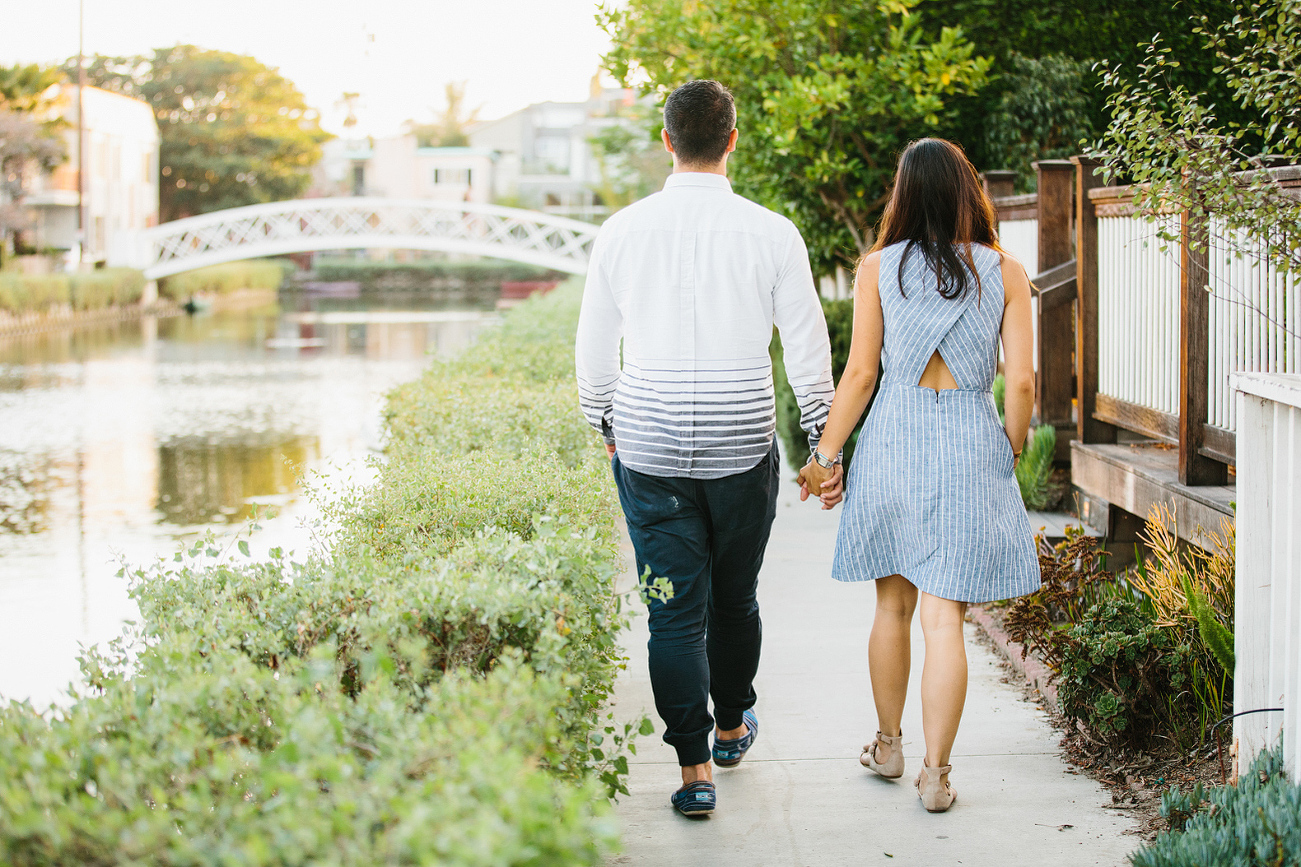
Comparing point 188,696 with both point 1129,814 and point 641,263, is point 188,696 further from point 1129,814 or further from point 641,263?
point 1129,814

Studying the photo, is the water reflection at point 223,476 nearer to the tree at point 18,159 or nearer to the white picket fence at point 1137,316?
the white picket fence at point 1137,316

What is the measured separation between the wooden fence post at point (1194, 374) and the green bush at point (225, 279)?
44.0m

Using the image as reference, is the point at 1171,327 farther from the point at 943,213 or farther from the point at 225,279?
the point at 225,279

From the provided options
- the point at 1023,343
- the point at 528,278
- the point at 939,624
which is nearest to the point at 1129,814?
the point at 939,624

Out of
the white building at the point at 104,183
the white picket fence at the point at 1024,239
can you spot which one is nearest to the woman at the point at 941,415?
the white picket fence at the point at 1024,239

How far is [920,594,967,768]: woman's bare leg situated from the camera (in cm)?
335

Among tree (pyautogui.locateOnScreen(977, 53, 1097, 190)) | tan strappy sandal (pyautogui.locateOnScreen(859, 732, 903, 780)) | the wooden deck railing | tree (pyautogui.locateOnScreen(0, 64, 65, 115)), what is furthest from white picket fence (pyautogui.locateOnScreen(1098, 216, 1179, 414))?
tree (pyautogui.locateOnScreen(0, 64, 65, 115))

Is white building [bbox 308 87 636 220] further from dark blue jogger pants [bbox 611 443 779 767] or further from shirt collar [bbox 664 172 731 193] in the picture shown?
dark blue jogger pants [bbox 611 443 779 767]

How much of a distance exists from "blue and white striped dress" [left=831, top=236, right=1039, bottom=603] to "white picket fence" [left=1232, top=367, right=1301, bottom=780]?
0.55m

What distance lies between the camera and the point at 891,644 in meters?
3.51

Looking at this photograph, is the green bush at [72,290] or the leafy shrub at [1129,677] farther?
the green bush at [72,290]

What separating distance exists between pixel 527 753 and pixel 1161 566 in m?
3.71

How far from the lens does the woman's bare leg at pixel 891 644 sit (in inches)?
138

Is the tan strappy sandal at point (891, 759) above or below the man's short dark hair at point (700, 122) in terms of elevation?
below
